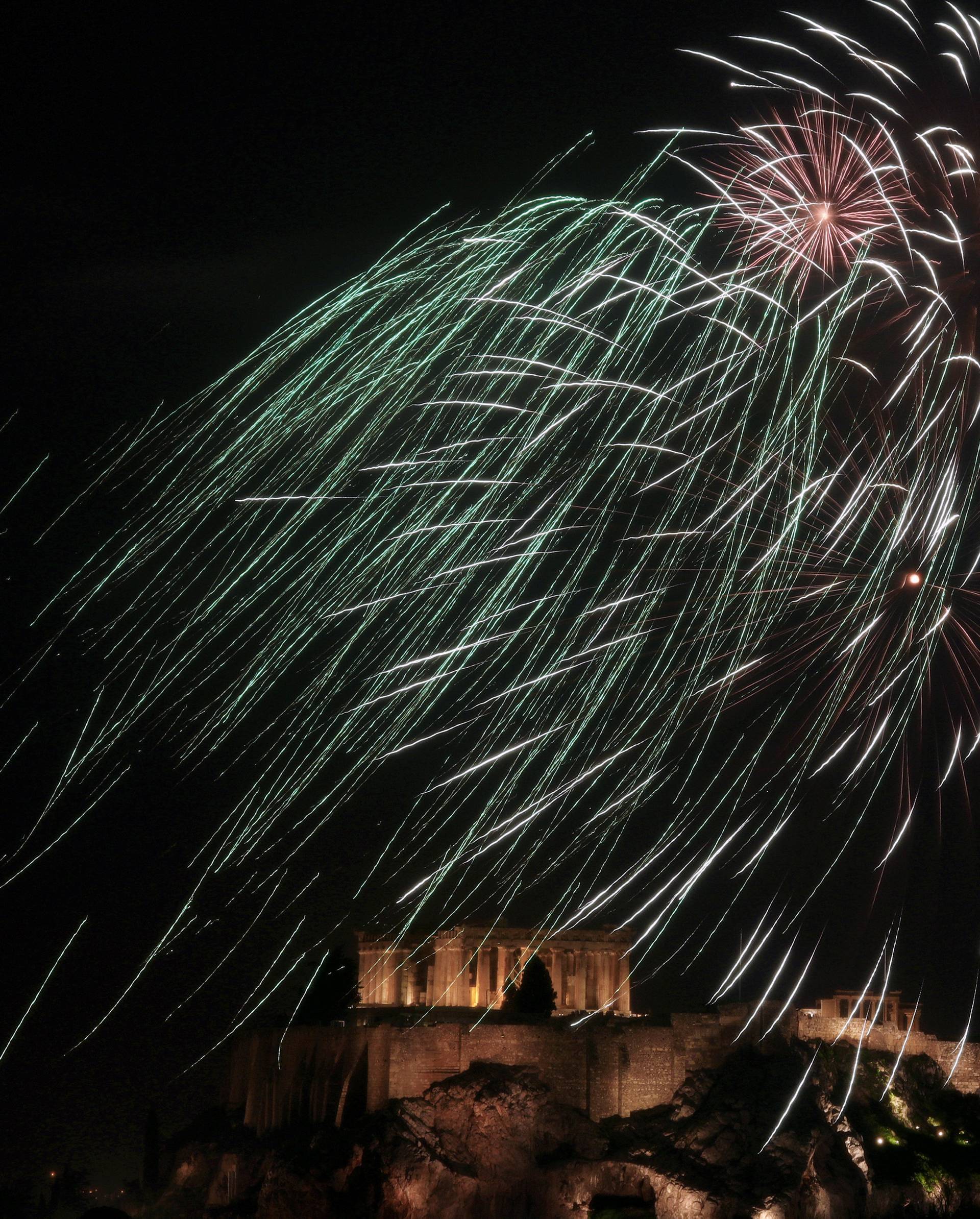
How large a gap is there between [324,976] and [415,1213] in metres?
20.2

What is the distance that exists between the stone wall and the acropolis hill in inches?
1.6

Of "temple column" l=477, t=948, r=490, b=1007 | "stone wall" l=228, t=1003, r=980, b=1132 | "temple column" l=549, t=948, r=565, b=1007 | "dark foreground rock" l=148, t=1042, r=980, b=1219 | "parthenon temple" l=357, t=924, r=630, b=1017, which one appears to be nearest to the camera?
"dark foreground rock" l=148, t=1042, r=980, b=1219

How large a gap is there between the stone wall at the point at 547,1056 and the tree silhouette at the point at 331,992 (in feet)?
25.2

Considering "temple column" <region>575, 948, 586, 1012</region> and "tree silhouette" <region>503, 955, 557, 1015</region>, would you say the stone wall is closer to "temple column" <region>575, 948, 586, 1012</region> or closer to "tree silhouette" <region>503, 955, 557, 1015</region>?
"tree silhouette" <region>503, 955, 557, 1015</region>

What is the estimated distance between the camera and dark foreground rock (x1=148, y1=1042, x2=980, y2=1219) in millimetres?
43750

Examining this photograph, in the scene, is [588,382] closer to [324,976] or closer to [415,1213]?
[415,1213]

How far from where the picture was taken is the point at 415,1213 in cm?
4362

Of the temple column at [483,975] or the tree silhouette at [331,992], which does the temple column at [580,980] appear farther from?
the tree silhouette at [331,992]

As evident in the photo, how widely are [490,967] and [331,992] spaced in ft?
23.7

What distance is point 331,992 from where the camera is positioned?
2453 inches

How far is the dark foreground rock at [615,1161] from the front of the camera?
4375 cm

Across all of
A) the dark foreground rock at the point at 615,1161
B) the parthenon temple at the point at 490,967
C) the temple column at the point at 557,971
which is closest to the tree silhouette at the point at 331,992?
the parthenon temple at the point at 490,967

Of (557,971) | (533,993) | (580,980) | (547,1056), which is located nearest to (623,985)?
(580,980)

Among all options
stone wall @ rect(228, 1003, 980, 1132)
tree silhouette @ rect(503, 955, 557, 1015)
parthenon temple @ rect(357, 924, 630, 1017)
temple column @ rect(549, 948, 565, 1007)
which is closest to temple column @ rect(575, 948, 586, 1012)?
parthenon temple @ rect(357, 924, 630, 1017)
